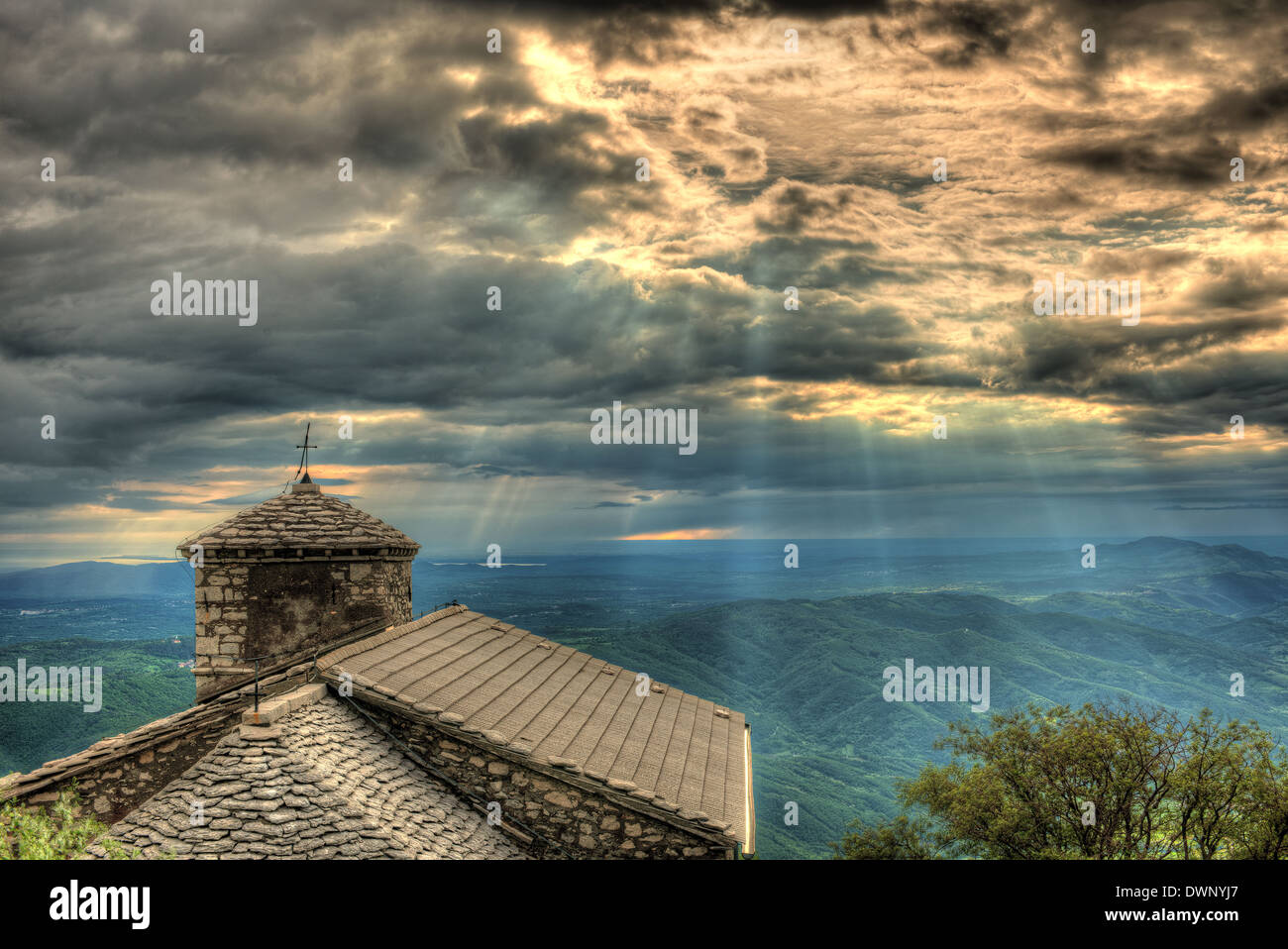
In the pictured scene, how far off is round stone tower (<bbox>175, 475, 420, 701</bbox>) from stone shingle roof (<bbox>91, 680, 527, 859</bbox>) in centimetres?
566

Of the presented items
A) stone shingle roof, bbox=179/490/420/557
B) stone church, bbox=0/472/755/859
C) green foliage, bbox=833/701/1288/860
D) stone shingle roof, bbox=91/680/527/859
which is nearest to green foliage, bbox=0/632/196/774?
stone shingle roof, bbox=179/490/420/557

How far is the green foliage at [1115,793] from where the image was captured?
64.6 ft

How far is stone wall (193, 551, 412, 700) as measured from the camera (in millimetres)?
17656

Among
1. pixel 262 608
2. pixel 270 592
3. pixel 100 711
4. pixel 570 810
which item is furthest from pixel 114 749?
pixel 100 711

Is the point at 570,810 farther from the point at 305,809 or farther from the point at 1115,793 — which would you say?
the point at 1115,793

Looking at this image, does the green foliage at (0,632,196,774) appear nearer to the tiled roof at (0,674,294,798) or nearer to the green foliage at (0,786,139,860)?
the tiled roof at (0,674,294,798)

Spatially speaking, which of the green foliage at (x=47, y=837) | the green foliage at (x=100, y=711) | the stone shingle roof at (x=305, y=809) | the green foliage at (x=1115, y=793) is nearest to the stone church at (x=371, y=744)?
the stone shingle roof at (x=305, y=809)

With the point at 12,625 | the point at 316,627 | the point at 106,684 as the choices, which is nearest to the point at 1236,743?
the point at 316,627

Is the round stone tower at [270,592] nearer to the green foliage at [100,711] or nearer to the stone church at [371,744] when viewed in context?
the stone church at [371,744]

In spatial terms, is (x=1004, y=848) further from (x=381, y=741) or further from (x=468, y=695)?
(x=381, y=741)

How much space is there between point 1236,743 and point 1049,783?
470 cm

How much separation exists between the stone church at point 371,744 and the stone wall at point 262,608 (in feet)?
0.11

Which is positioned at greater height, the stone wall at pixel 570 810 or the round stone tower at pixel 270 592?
the round stone tower at pixel 270 592
